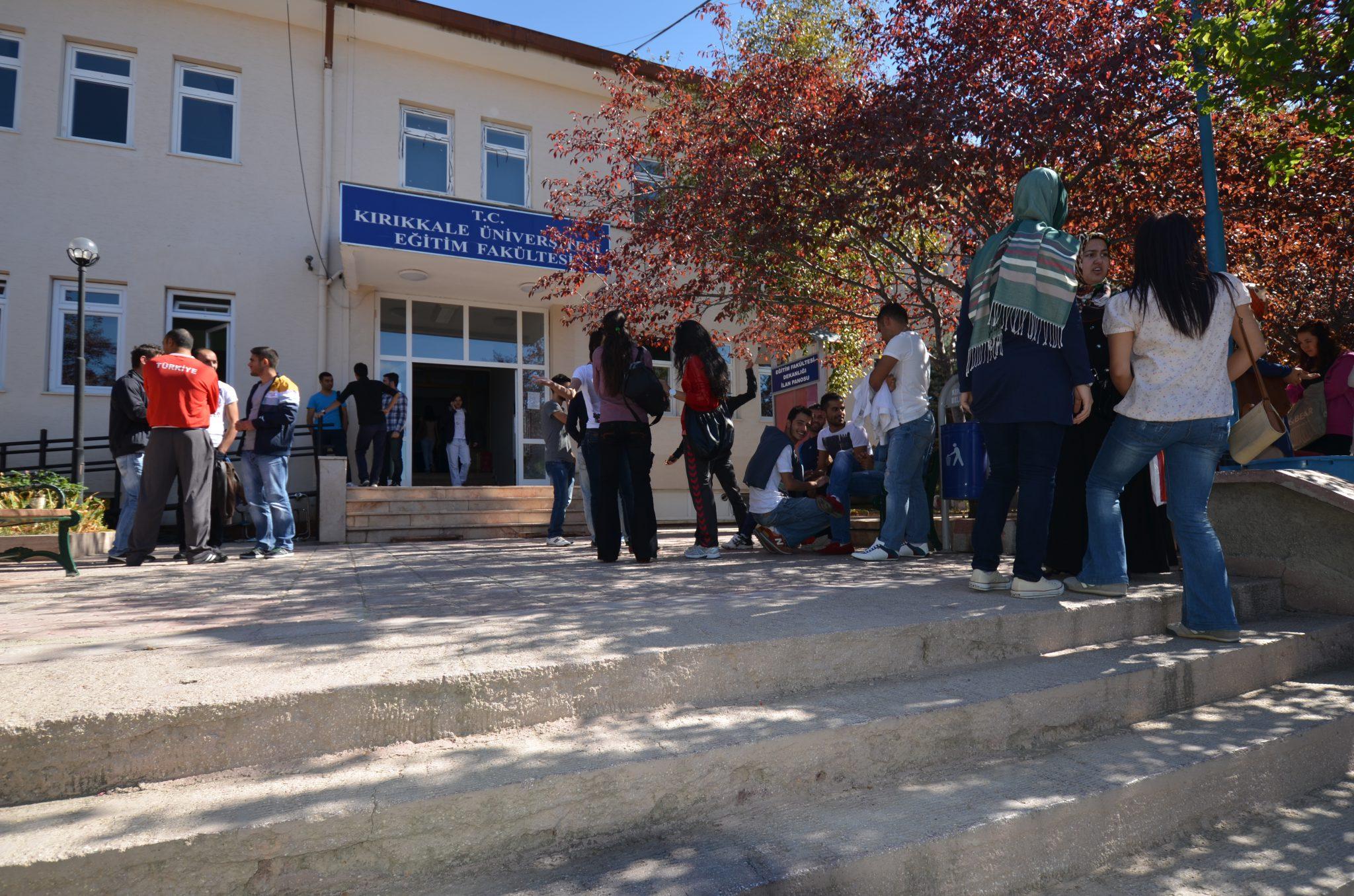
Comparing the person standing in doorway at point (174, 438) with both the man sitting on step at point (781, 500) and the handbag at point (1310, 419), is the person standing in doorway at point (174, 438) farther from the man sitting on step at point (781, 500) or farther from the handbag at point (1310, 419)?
the handbag at point (1310, 419)

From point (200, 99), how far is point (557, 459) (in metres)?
8.45

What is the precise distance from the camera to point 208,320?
11547mm

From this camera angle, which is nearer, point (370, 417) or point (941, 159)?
point (941, 159)

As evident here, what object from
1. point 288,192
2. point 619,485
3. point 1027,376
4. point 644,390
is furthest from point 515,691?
point 288,192

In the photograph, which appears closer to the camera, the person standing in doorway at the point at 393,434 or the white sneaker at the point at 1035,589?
the white sneaker at the point at 1035,589

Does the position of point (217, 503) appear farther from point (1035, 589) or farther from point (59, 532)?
point (1035, 589)

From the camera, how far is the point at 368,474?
11.1 metres

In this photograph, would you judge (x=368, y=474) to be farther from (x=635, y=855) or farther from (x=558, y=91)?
(x=635, y=855)

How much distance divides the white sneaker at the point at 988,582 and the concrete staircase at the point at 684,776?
0.80 meters

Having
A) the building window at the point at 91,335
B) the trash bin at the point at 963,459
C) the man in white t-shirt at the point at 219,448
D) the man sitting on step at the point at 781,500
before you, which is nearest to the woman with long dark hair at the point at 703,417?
the man sitting on step at the point at 781,500

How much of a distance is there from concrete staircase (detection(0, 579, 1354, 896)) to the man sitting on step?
3072 mm

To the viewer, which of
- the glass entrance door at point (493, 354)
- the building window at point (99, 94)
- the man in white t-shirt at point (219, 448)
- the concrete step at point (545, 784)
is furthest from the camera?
the glass entrance door at point (493, 354)

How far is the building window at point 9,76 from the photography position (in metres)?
10.8

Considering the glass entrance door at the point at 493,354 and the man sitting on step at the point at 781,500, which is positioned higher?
the glass entrance door at the point at 493,354
